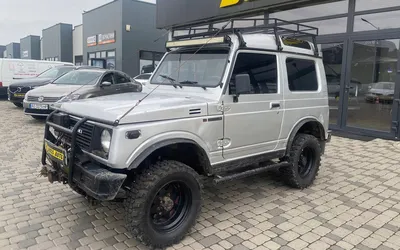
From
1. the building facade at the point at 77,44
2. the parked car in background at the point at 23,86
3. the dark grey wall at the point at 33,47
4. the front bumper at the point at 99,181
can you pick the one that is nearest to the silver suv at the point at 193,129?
the front bumper at the point at 99,181

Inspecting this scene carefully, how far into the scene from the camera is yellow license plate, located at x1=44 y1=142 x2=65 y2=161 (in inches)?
126

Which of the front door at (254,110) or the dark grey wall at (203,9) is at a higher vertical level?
the dark grey wall at (203,9)

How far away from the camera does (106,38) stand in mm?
20734

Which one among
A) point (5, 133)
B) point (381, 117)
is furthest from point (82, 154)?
point (381, 117)

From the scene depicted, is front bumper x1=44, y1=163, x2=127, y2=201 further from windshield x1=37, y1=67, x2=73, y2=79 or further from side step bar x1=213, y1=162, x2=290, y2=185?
windshield x1=37, y1=67, x2=73, y2=79

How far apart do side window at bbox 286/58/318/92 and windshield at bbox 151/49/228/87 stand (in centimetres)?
115

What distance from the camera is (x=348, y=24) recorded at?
8.70m

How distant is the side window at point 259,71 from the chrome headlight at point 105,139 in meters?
1.47

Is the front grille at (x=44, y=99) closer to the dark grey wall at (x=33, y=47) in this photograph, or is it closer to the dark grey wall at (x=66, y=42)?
the dark grey wall at (x=66, y=42)

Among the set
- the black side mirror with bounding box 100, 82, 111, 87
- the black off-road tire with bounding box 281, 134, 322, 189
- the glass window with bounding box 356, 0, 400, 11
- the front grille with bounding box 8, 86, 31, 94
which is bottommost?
the black off-road tire with bounding box 281, 134, 322, 189

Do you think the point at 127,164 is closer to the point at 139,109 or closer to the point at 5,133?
the point at 139,109

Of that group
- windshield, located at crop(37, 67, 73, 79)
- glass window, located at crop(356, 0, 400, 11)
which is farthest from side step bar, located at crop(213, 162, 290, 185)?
windshield, located at crop(37, 67, 73, 79)

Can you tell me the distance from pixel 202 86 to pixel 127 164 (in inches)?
54.7

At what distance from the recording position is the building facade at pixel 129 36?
A: 19203 millimetres
